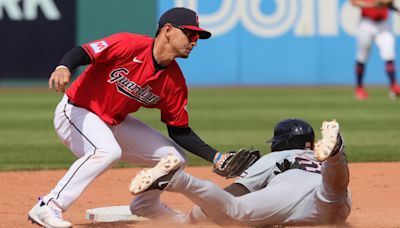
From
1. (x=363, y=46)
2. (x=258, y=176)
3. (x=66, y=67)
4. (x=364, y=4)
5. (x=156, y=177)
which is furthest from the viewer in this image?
(x=363, y=46)

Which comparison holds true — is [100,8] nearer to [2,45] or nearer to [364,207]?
[2,45]

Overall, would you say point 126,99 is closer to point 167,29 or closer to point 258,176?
point 167,29

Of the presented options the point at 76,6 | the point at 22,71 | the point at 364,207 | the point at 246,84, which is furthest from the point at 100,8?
the point at 364,207

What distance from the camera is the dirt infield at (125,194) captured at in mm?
5727

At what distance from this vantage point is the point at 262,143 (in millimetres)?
10391

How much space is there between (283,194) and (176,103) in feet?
2.78

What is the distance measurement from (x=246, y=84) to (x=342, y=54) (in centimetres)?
213

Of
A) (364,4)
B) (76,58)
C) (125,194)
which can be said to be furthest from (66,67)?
(364,4)

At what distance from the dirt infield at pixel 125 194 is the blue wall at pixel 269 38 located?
422 inches

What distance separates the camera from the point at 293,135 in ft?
18.4

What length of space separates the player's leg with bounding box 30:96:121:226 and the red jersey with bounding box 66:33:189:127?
9 centimetres

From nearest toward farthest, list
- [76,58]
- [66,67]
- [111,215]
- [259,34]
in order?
[66,67] → [76,58] → [111,215] → [259,34]

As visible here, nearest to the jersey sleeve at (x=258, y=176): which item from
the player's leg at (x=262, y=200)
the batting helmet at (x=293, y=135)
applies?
the player's leg at (x=262, y=200)

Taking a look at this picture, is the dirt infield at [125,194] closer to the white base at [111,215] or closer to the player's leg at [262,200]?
the white base at [111,215]
